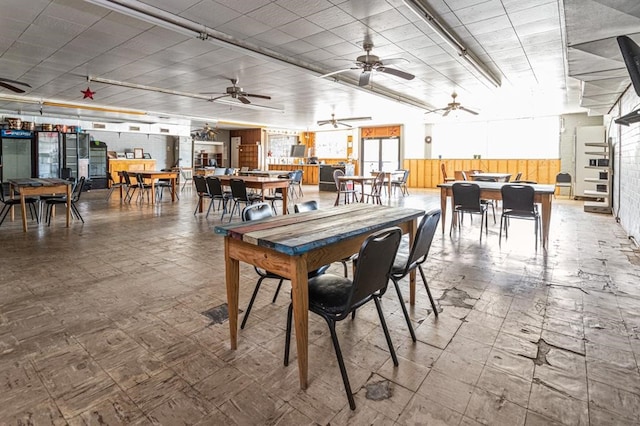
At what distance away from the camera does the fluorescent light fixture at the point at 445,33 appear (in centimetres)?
379

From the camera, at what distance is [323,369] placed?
192cm

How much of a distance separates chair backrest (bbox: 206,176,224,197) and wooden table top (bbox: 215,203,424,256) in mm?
4273

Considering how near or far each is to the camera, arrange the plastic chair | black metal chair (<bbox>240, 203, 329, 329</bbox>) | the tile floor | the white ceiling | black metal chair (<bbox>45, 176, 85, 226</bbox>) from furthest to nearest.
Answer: the plastic chair, black metal chair (<bbox>45, 176, 85, 226</bbox>), the white ceiling, black metal chair (<bbox>240, 203, 329, 329</bbox>), the tile floor

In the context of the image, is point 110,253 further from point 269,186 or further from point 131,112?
point 131,112

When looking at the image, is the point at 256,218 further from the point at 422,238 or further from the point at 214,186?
the point at 214,186

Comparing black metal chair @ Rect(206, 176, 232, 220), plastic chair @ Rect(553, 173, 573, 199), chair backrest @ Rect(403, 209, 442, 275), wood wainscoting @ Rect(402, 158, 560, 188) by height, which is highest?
wood wainscoting @ Rect(402, 158, 560, 188)

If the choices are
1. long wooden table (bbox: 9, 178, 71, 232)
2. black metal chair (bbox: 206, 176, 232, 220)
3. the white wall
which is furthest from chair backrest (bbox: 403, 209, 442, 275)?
long wooden table (bbox: 9, 178, 71, 232)

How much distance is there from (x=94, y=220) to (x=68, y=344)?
16.3ft

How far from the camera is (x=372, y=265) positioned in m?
1.70

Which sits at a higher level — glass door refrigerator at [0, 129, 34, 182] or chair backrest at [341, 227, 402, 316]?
glass door refrigerator at [0, 129, 34, 182]

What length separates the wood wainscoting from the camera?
39.6 feet

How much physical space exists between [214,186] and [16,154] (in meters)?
8.77

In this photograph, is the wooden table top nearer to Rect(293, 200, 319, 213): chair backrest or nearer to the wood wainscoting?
Rect(293, 200, 319, 213): chair backrest

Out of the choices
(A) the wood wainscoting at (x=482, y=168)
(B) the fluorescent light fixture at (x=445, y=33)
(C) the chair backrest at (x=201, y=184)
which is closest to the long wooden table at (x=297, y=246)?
(B) the fluorescent light fixture at (x=445, y=33)
